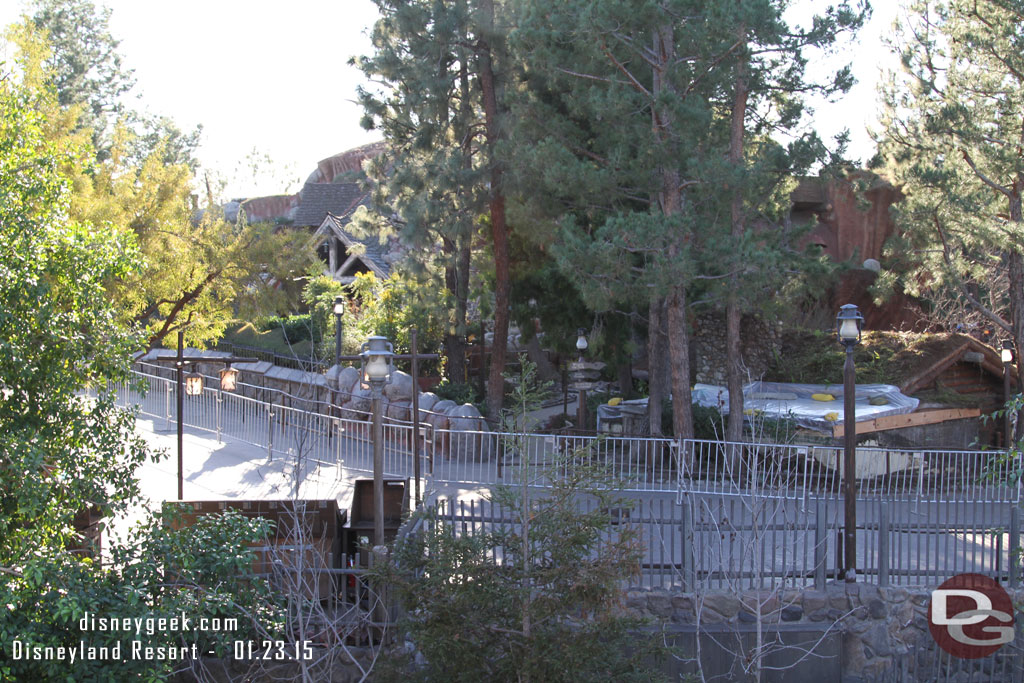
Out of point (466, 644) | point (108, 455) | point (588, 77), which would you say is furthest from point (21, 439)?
point (588, 77)

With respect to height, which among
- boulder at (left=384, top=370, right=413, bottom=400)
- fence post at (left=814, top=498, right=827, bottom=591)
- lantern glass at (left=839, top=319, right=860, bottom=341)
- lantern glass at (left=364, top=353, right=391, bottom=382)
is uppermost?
Answer: lantern glass at (left=839, top=319, right=860, bottom=341)

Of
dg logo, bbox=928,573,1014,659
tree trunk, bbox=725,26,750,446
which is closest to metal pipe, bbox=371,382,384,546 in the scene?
dg logo, bbox=928,573,1014,659

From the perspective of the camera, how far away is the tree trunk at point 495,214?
64.3ft

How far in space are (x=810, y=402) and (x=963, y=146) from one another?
610 cm

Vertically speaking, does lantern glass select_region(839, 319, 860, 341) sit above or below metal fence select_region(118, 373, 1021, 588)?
above

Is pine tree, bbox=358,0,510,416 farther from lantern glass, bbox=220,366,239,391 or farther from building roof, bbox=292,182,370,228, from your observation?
building roof, bbox=292,182,370,228

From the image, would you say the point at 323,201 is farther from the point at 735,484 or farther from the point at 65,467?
the point at 65,467

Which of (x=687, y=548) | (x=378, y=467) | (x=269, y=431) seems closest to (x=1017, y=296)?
(x=687, y=548)

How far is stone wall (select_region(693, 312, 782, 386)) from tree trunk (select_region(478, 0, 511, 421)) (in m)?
5.61

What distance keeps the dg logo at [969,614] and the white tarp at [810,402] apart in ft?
19.4

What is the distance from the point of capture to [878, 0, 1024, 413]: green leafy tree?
58.3ft

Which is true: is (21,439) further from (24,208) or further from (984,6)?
(984,6)

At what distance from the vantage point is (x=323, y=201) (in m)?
41.0

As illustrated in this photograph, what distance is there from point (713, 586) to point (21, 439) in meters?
7.27
